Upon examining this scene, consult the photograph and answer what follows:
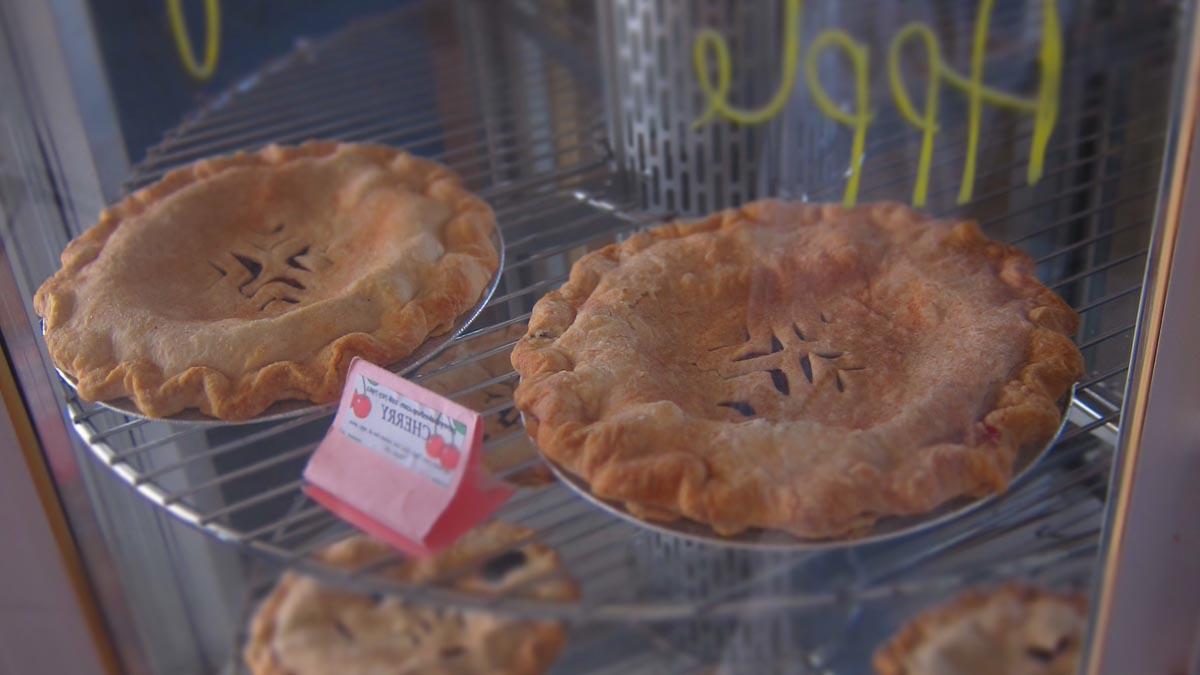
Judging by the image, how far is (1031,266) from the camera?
1.05 m

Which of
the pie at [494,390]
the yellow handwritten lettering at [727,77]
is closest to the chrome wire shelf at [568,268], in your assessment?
the pie at [494,390]

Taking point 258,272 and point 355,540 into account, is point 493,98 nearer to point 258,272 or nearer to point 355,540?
point 258,272

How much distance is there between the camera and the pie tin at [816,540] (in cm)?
81

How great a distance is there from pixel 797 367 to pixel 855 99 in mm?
368

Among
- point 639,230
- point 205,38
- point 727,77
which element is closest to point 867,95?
point 727,77

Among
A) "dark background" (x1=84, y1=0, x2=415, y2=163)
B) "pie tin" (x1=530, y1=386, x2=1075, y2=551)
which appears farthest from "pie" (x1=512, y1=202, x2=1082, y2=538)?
"dark background" (x1=84, y1=0, x2=415, y2=163)

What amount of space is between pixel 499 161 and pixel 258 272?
0.38m

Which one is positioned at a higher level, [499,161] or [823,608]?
[499,161]

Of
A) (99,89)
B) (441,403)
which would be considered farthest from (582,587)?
(99,89)

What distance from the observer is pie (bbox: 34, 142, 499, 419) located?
102cm

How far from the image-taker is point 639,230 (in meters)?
1.25

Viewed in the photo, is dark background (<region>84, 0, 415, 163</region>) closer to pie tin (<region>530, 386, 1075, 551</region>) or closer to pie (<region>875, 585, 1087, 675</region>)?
pie tin (<region>530, 386, 1075, 551</region>)

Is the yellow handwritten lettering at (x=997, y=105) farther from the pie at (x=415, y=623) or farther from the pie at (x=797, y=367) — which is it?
the pie at (x=415, y=623)

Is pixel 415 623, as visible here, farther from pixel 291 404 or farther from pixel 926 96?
pixel 926 96
